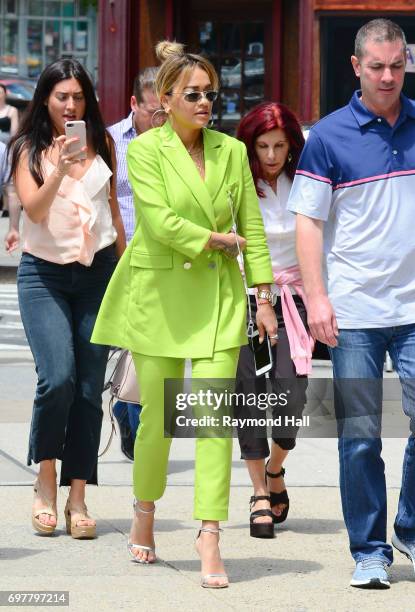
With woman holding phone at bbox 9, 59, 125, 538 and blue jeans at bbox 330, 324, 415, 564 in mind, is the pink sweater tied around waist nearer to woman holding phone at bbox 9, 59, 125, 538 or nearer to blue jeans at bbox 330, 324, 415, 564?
woman holding phone at bbox 9, 59, 125, 538

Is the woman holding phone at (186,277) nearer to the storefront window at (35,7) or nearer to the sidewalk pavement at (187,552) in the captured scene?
the sidewalk pavement at (187,552)

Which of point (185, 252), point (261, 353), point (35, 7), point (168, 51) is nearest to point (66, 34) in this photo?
point (35, 7)

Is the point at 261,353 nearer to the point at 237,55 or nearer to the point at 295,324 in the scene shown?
the point at 295,324

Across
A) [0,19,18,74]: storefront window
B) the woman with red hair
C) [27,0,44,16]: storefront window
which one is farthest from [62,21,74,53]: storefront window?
the woman with red hair

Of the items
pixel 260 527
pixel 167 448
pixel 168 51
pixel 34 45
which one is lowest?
pixel 34 45

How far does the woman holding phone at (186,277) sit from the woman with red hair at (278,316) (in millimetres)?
776

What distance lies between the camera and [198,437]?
17.7 feet

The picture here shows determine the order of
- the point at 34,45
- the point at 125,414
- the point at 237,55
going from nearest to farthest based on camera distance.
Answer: the point at 125,414 → the point at 237,55 → the point at 34,45

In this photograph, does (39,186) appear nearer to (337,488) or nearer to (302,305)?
(302,305)

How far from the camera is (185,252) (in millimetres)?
5367

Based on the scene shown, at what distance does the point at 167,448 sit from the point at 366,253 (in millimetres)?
1044

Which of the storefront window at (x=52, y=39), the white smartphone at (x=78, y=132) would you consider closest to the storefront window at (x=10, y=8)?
the storefront window at (x=52, y=39)

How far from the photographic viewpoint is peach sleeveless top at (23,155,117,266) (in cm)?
614

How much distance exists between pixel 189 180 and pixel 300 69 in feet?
40.2
